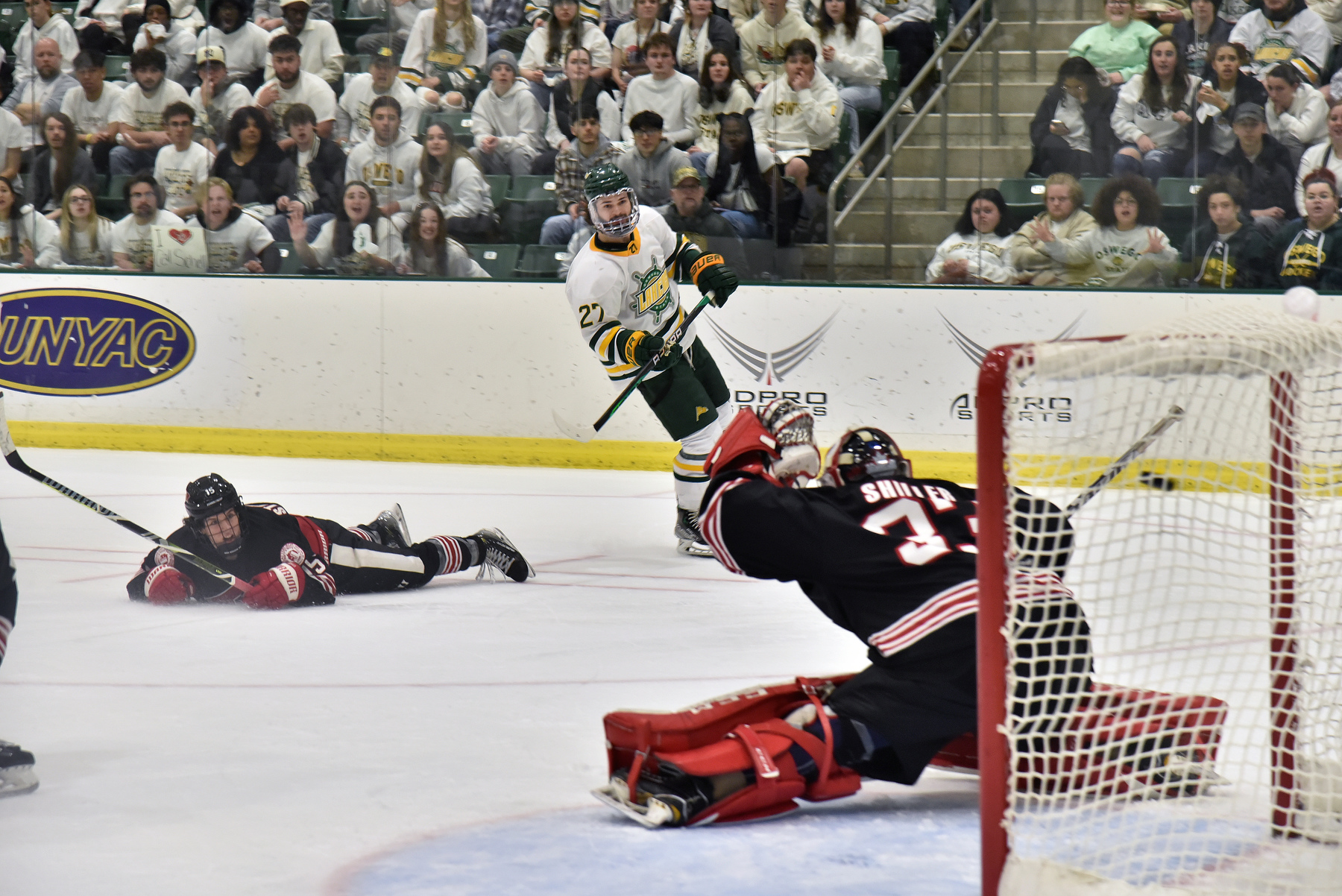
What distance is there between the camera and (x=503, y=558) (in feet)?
16.5

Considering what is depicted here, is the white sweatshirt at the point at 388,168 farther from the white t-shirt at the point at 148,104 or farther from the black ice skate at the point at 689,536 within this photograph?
the black ice skate at the point at 689,536

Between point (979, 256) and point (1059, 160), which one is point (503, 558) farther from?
point (1059, 160)

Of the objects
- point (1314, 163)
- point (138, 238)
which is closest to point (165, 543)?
point (138, 238)

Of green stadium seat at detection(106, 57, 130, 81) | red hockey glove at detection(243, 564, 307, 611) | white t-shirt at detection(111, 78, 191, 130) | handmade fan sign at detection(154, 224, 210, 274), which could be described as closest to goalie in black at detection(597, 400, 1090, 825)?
red hockey glove at detection(243, 564, 307, 611)

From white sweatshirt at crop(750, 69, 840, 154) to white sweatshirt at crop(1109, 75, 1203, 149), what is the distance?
1356mm

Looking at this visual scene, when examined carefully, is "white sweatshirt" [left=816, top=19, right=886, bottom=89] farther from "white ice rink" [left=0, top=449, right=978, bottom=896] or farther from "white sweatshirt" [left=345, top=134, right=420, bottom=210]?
"white ice rink" [left=0, top=449, right=978, bottom=896]

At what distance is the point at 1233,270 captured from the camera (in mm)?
6641

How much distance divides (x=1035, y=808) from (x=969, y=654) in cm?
33

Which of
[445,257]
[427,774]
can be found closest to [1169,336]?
[427,774]

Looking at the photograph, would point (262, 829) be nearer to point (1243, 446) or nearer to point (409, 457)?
point (1243, 446)

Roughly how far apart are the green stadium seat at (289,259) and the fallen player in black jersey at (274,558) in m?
3.56

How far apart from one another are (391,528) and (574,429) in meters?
2.81

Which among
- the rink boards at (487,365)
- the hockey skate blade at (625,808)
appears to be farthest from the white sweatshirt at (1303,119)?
the hockey skate blade at (625,808)

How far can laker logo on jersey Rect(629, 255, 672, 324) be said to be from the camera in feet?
19.2
